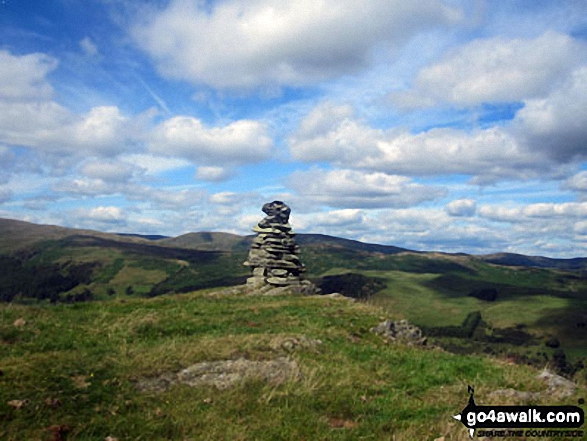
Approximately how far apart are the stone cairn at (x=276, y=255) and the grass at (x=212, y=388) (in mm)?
21742

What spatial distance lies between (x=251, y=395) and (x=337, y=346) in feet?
26.4

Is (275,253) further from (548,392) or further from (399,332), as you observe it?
(548,392)

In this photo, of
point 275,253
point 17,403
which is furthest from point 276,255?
point 17,403

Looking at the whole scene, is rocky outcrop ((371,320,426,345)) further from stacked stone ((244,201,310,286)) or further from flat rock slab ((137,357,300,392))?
stacked stone ((244,201,310,286))

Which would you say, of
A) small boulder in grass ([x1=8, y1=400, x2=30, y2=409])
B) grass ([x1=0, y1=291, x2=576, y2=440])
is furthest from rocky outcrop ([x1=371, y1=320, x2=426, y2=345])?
small boulder in grass ([x1=8, y1=400, x2=30, y2=409])

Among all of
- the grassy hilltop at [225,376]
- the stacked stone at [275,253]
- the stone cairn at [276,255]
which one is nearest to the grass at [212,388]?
the grassy hilltop at [225,376]

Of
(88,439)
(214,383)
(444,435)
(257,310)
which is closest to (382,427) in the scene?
(444,435)

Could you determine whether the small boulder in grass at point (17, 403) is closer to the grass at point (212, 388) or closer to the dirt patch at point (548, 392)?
the grass at point (212, 388)

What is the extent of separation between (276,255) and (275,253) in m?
0.28

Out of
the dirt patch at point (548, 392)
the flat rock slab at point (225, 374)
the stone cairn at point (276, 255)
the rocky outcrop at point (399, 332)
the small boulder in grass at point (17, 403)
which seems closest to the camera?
the small boulder in grass at point (17, 403)

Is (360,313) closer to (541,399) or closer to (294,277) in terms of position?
(541,399)

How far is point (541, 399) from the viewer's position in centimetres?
1384

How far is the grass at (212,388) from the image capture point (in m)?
10.5

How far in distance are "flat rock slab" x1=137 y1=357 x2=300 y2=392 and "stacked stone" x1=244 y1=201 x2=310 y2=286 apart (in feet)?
→ 99.0
